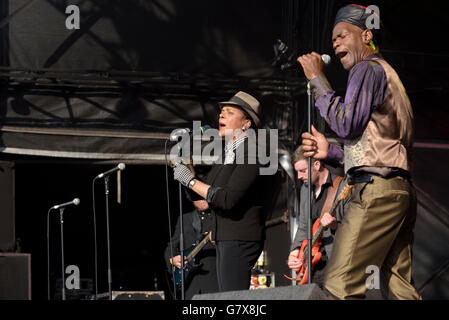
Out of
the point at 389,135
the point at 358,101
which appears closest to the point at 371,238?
the point at 389,135

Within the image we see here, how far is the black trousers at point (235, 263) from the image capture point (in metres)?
3.94

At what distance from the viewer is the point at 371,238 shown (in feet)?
9.22

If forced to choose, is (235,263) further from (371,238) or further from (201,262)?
(201,262)

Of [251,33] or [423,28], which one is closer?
[423,28]

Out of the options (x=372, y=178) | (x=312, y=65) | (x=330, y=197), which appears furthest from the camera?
(x=330, y=197)

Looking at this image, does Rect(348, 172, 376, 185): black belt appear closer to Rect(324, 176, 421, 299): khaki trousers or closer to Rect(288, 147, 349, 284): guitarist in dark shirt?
Rect(324, 176, 421, 299): khaki trousers

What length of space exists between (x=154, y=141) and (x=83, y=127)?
803 millimetres

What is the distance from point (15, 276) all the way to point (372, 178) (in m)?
5.89

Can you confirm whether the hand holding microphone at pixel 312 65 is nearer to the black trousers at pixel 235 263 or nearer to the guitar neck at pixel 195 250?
the black trousers at pixel 235 263

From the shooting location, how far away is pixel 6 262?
25.4ft

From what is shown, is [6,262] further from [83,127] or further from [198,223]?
[198,223]

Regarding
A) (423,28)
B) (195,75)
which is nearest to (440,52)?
(423,28)

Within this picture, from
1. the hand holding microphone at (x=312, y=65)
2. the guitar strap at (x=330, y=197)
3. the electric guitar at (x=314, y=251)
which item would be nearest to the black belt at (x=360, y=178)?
the hand holding microphone at (x=312, y=65)

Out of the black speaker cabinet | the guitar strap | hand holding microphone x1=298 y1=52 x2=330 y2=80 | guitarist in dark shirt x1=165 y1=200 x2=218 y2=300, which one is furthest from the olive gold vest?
the black speaker cabinet
